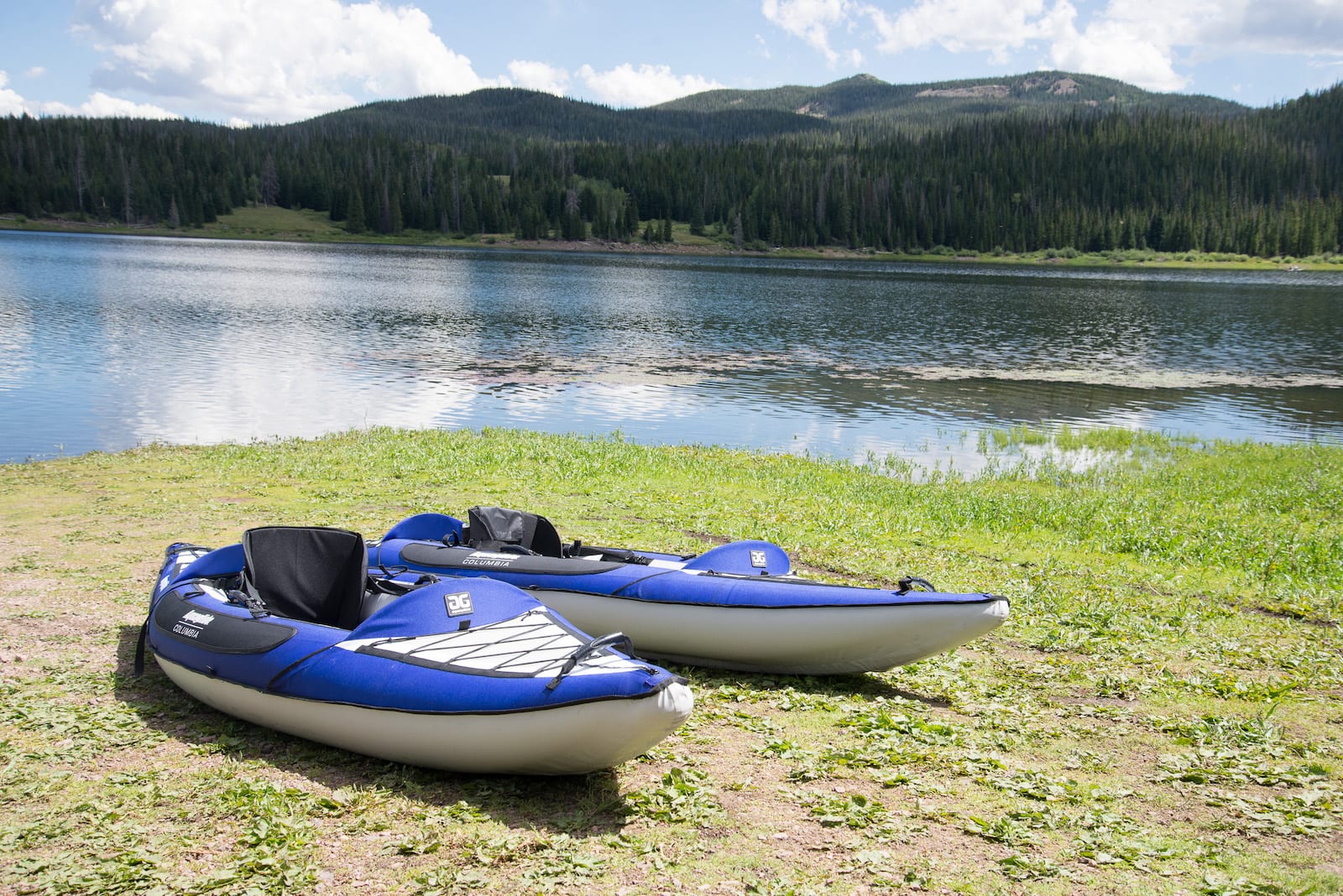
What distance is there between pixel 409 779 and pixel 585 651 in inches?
56.6

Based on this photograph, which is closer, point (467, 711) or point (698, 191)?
point (467, 711)

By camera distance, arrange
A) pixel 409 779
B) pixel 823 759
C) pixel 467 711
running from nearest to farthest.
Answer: pixel 467 711 → pixel 409 779 → pixel 823 759

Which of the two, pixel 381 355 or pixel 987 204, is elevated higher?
pixel 987 204

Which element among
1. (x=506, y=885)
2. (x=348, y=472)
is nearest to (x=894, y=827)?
(x=506, y=885)

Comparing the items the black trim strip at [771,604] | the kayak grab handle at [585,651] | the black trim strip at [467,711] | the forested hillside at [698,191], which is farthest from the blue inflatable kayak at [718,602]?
the forested hillside at [698,191]

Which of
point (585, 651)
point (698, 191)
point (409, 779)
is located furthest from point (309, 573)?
point (698, 191)

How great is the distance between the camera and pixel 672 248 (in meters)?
158

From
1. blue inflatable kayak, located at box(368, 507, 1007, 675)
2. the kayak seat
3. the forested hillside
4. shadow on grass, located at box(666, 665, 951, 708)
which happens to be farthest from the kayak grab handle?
the forested hillside

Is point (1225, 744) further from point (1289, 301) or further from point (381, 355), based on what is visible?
point (1289, 301)

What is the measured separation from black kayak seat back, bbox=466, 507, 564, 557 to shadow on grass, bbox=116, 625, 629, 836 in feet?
9.60

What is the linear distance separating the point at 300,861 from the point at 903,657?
190 inches

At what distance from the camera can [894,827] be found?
5.74m

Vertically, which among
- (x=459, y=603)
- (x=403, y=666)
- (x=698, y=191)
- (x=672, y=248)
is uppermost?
(x=698, y=191)

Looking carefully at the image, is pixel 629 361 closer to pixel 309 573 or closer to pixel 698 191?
pixel 309 573
